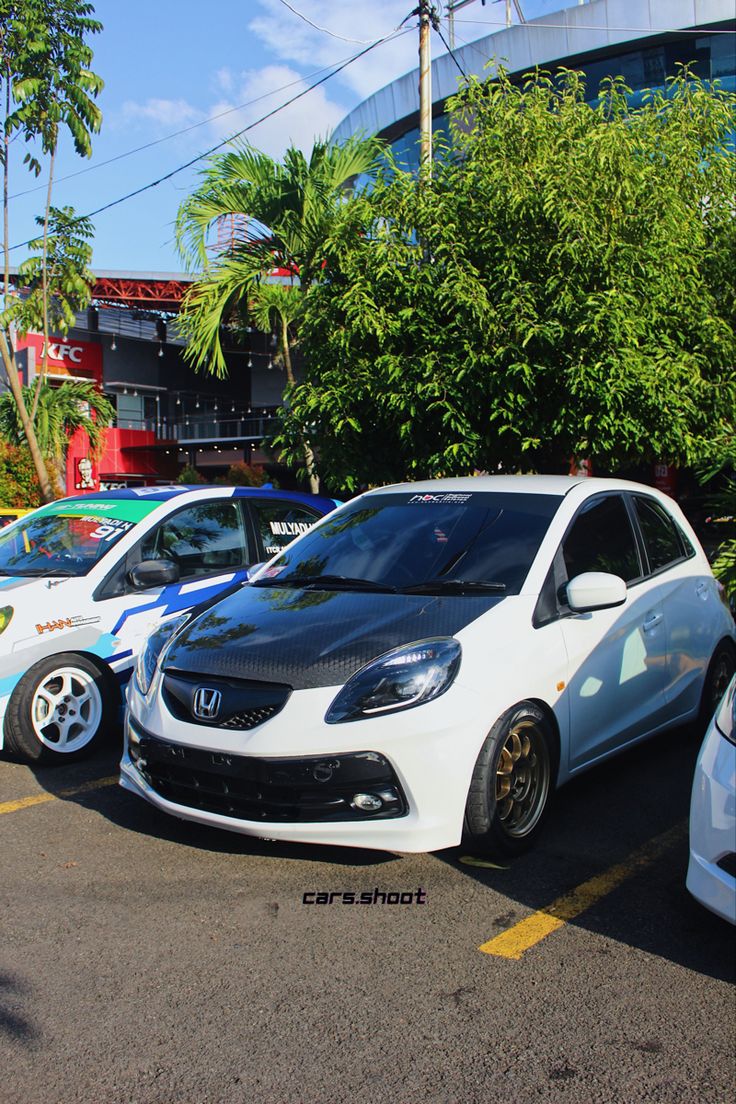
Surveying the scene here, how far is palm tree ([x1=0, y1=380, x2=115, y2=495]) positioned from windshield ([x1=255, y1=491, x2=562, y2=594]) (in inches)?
418

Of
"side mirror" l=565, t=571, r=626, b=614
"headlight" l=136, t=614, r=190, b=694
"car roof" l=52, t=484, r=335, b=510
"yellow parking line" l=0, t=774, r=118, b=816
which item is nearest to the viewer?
"side mirror" l=565, t=571, r=626, b=614

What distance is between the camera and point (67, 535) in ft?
21.2

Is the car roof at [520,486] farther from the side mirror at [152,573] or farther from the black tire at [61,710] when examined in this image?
the black tire at [61,710]

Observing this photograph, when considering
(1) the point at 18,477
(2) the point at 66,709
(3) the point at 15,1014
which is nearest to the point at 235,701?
(3) the point at 15,1014

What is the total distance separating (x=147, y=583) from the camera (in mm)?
6074

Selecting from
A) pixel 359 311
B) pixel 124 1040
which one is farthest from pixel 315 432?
pixel 124 1040

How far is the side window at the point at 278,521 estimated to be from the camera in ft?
23.2

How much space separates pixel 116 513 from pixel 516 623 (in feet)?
10.9

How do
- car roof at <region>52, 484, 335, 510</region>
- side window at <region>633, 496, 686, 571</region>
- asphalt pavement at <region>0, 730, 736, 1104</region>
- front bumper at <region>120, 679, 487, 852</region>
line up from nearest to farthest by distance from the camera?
asphalt pavement at <region>0, 730, 736, 1104</region>
front bumper at <region>120, 679, 487, 852</region>
side window at <region>633, 496, 686, 571</region>
car roof at <region>52, 484, 335, 510</region>

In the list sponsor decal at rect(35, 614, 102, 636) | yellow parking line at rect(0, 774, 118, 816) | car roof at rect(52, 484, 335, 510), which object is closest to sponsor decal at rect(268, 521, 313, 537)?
car roof at rect(52, 484, 335, 510)

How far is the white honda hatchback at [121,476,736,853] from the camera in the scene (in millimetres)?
3727

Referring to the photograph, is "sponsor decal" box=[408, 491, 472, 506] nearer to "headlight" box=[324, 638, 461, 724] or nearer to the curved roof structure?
"headlight" box=[324, 638, 461, 724]

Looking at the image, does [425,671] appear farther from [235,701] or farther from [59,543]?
[59,543]

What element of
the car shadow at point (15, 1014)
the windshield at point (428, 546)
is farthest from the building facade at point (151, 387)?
the car shadow at point (15, 1014)
